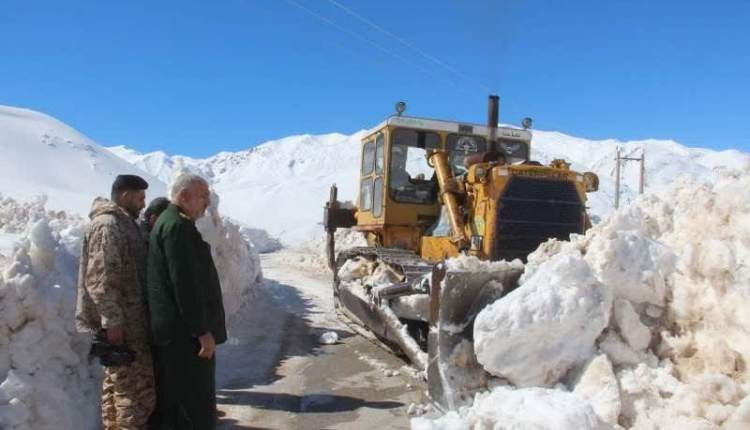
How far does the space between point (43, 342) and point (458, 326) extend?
2840 millimetres

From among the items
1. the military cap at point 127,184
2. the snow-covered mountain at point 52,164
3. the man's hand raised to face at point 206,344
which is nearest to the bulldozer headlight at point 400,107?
the military cap at point 127,184

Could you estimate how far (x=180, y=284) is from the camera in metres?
3.38

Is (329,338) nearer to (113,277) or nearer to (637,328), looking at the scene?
(637,328)

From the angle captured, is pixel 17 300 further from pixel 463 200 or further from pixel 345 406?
pixel 463 200

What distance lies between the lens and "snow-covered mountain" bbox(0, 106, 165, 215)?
2592 centimetres

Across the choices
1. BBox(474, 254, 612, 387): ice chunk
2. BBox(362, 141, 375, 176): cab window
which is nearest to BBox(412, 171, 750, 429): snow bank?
BBox(474, 254, 612, 387): ice chunk

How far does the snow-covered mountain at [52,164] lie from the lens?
2592 cm

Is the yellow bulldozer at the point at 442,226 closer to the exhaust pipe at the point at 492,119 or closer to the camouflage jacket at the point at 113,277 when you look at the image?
the exhaust pipe at the point at 492,119

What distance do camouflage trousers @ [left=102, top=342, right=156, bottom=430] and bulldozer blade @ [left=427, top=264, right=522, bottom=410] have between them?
1.89 meters

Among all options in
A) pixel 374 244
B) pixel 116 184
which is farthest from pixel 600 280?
pixel 374 244

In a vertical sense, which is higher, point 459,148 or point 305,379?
point 459,148

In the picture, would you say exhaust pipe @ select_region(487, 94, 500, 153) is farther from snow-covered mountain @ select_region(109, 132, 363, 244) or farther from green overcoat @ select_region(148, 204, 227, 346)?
green overcoat @ select_region(148, 204, 227, 346)

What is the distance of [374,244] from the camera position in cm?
920

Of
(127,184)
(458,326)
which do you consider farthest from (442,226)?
(127,184)
